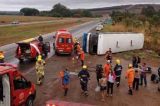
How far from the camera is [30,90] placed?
15.9 m

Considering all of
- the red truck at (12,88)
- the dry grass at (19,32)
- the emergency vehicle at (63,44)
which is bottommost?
the dry grass at (19,32)

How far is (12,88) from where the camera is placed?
14.2 m

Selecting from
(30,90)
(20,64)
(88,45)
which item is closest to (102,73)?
(30,90)

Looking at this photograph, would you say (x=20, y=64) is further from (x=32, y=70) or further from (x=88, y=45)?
(x=88, y=45)

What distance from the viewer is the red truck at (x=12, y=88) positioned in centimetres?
1377

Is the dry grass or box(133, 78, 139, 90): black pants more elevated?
box(133, 78, 139, 90): black pants

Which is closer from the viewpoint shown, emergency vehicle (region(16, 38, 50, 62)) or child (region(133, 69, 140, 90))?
child (region(133, 69, 140, 90))

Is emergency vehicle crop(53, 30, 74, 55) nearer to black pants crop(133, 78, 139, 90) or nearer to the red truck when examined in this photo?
black pants crop(133, 78, 139, 90)

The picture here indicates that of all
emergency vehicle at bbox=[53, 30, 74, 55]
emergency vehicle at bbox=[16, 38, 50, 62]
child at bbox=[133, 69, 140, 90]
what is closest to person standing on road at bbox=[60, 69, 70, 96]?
child at bbox=[133, 69, 140, 90]

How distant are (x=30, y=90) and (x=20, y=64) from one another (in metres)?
14.4

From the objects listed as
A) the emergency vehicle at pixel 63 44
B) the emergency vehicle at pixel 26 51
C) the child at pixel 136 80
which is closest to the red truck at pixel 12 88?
the child at pixel 136 80

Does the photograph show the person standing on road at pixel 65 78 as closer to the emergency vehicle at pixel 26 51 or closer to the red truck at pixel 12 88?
the red truck at pixel 12 88

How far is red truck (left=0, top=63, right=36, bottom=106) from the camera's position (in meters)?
13.8

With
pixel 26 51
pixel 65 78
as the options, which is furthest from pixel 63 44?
pixel 65 78
